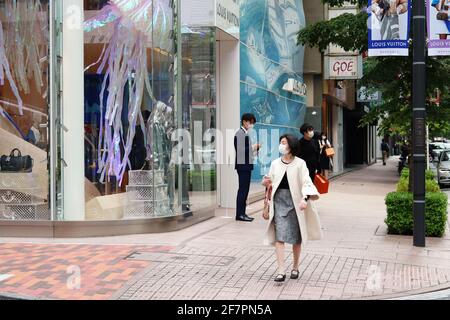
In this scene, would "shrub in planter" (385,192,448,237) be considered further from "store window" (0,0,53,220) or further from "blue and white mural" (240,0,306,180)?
"blue and white mural" (240,0,306,180)

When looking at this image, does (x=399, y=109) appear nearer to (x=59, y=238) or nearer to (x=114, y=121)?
(x=114, y=121)

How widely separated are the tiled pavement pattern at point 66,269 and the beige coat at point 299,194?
1853mm

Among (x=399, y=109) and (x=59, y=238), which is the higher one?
(x=399, y=109)

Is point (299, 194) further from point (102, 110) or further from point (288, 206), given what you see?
point (102, 110)

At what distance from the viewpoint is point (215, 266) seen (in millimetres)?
7527

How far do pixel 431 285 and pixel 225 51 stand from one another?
8040mm

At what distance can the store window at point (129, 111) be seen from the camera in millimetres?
10031

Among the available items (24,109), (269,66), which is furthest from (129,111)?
(269,66)

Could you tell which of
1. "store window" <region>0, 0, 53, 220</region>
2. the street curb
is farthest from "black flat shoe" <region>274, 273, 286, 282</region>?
"store window" <region>0, 0, 53, 220</region>

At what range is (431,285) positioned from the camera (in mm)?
6855

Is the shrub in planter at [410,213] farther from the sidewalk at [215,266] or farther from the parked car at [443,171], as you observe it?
the parked car at [443,171]

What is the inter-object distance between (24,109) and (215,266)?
14.9 feet

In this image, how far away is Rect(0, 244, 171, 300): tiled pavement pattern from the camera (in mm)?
6383
